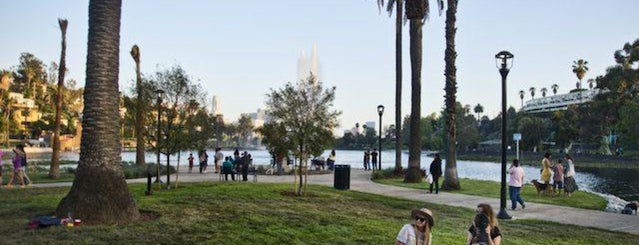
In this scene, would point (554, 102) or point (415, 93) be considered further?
point (554, 102)

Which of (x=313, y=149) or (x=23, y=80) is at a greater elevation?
(x=23, y=80)

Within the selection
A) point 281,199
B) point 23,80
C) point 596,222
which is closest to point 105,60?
point 281,199

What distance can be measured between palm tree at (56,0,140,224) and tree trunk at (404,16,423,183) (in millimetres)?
17235

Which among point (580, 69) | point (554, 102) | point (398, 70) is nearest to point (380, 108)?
point (398, 70)

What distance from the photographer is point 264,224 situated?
10969 mm

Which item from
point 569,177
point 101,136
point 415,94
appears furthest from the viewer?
point 415,94

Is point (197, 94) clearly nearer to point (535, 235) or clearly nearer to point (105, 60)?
point (105, 60)

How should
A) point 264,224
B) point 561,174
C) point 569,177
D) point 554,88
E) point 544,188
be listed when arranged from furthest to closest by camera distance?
point 554,88 < point 544,188 < point 561,174 < point 569,177 < point 264,224

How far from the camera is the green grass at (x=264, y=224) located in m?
9.37

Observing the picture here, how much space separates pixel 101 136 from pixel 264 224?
3852mm

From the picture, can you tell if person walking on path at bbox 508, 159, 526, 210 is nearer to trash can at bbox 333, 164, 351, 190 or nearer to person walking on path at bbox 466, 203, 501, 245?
trash can at bbox 333, 164, 351, 190

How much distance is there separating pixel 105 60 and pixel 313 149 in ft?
27.8

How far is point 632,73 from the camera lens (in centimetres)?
6944

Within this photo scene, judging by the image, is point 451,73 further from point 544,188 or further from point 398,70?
point 398,70
